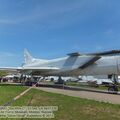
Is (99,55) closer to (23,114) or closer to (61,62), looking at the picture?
(61,62)

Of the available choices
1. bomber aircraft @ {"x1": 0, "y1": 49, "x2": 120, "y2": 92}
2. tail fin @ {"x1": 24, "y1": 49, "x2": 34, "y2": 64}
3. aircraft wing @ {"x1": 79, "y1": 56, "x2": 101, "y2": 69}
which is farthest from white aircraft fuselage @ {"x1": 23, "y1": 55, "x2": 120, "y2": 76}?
tail fin @ {"x1": 24, "y1": 49, "x2": 34, "y2": 64}

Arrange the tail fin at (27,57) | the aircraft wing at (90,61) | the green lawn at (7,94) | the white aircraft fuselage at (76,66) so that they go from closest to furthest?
1. the green lawn at (7,94)
2. the white aircraft fuselage at (76,66)
3. the aircraft wing at (90,61)
4. the tail fin at (27,57)

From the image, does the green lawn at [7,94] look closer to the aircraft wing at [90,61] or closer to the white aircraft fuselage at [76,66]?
the white aircraft fuselage at [76,66]

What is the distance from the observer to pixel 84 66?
34531 mm

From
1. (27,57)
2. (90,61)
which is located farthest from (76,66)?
(27,57)

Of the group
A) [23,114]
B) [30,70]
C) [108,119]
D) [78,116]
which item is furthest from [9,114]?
[30,70]

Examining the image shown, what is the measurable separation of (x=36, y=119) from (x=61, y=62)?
96.4 feet

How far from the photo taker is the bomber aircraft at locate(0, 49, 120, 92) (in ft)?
98.0

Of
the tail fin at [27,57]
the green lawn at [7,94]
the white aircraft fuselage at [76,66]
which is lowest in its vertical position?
the green lawn at [7,94]

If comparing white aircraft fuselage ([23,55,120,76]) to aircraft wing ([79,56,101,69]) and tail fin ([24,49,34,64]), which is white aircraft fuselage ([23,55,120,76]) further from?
tail fin ([24,49,34,64])

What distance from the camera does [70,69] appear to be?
36.7 m

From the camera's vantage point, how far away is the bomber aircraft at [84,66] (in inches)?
1176

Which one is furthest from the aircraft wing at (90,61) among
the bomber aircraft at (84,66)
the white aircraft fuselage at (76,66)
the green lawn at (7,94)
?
the green lawn at (7,94)

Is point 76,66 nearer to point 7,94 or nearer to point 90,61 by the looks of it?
point 90,61
